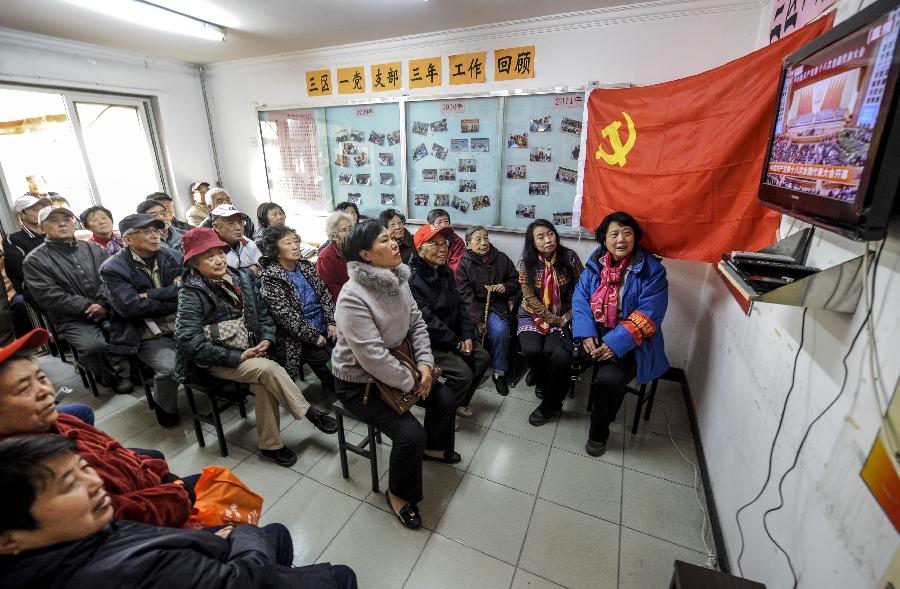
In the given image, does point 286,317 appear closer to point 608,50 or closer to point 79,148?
point 608,50

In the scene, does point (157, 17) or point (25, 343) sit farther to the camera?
point (157, 17)

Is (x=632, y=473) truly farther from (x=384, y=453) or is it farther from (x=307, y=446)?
(x=307, y=446)

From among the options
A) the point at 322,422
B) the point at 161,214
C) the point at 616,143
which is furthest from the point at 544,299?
the point at 161,214

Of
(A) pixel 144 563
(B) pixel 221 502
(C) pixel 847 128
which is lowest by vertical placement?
(B) pixel 221 502

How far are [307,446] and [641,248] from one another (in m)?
2.57

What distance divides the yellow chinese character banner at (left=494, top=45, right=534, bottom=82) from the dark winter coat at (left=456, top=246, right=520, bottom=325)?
1.52 m

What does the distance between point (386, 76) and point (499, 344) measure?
2.89m

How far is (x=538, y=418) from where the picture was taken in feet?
9.23

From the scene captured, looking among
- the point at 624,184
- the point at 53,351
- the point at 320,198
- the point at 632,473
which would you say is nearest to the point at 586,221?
the point at 624,184

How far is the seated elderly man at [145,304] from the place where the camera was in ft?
8.66

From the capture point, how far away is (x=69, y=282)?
296cm

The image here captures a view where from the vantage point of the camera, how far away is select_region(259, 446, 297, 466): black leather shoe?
2408 mm

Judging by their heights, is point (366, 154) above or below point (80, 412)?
above

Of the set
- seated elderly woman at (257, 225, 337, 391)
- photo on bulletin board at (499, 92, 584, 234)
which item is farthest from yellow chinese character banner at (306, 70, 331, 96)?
seated elderly woman at (257, 225, 337, 391)
